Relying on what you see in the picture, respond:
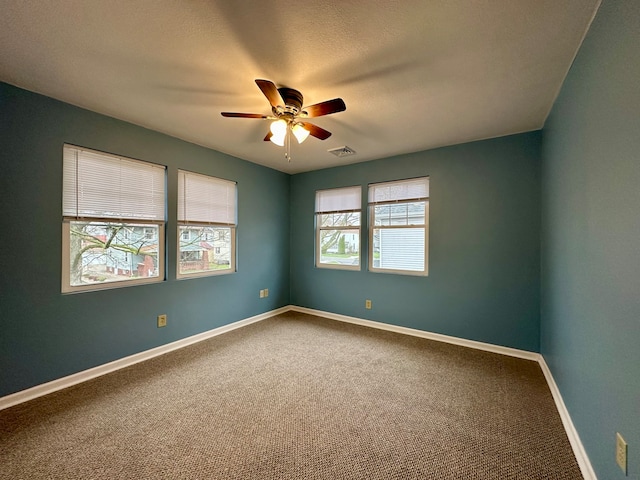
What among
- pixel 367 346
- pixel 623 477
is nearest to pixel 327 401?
pixel 367 346

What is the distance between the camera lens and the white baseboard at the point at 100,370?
2.14 meters

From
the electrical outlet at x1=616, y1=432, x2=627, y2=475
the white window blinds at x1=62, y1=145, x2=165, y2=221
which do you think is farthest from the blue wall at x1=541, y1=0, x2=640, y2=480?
the white window blinds at x1=62, y1=145, x2=165, y2=221

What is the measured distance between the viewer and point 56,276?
2.35 meters

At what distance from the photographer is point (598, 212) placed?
4.66 feet

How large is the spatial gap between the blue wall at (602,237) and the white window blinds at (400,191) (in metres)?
1.63

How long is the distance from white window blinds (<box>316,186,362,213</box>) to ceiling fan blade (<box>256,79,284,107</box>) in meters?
2.49

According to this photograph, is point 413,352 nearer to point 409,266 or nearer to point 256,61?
point 409,266

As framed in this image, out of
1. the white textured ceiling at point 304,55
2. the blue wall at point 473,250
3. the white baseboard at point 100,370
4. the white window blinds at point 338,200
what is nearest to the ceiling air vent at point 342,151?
the blue wall at point 473,250

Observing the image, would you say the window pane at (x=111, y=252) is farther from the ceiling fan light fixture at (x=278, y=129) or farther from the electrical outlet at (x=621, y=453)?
the electrical outlet at (x=621, y=453)

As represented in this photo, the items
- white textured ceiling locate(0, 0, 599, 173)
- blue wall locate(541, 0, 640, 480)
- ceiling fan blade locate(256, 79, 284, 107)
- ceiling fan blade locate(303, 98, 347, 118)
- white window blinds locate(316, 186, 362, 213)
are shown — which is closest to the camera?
blue wall locate(541, 0, 640, 480)

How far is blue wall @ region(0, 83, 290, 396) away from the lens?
213cm

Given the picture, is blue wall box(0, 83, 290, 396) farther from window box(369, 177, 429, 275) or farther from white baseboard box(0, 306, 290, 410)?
window box(369, 177, 429, 275)

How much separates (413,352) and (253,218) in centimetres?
295

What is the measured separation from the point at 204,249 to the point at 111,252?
1.05 m
